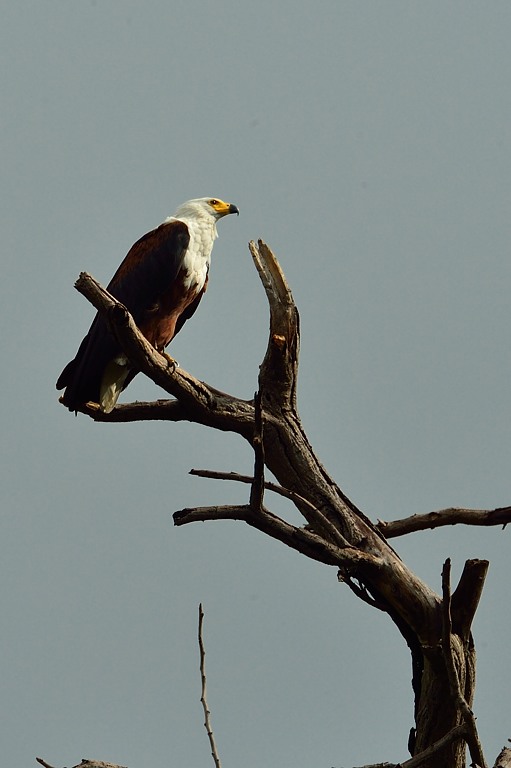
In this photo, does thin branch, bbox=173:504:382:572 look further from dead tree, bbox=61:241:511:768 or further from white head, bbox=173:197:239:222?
white head, bbox=173:197:239:222

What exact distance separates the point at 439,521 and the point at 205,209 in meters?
3.60

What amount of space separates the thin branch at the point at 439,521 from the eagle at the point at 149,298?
75.5 inches

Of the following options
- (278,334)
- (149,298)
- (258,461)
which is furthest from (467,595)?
(149,298)

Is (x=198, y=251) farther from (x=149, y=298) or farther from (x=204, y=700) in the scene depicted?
(x=204, y=700)

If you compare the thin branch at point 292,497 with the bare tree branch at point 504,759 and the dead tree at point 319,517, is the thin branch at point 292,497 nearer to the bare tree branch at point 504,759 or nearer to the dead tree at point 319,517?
the dead tree at point 319,517

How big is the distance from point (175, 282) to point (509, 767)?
3957 millimetres

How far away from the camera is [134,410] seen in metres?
5.56

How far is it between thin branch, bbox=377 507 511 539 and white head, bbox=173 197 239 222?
3385mm

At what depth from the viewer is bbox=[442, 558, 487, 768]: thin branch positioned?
3.38 meters

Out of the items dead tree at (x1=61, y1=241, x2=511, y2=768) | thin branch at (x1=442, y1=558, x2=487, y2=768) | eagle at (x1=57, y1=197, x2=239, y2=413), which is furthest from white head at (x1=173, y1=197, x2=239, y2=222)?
thin branch at (x1=442, y1=558, x2=487, y2=768)

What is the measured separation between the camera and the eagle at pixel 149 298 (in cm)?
641

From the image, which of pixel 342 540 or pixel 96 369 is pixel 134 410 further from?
pixel 342 540

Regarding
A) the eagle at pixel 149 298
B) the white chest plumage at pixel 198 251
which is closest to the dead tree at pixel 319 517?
the eagle at pixel 149 298

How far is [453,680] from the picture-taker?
3.65m
